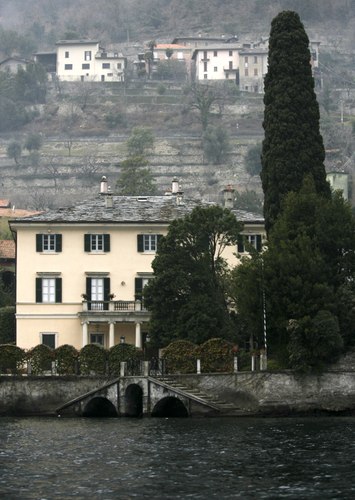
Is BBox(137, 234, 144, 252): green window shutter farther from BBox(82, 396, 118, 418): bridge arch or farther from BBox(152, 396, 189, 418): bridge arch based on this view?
BBox(152, 396, 189, 418): bridge arch

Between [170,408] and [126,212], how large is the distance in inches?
837

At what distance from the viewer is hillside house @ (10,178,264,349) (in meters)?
97.1

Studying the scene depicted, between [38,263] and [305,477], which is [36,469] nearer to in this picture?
[305,477]

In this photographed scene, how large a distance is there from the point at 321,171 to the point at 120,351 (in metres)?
13.9

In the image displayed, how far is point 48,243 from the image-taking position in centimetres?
9762

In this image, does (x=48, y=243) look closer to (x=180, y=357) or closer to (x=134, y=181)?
(x=180, y=357)

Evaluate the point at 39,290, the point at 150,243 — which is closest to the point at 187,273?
the point at 150,243

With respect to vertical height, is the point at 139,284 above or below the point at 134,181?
below

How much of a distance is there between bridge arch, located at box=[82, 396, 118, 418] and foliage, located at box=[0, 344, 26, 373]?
4.62 meters

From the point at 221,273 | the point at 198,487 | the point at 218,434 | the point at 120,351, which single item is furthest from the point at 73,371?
the point at 198,487

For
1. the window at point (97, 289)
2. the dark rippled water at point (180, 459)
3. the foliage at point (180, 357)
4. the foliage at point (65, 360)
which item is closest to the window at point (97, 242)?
the window at point (97, 289)

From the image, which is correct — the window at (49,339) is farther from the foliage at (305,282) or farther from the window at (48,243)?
A: the foliage at (305,282)

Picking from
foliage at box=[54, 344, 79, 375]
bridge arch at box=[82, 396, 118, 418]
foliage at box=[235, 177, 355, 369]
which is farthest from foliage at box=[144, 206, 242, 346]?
bridge arch at box=[82, 396, 118, 418]

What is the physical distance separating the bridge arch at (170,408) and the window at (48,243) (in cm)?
1977
